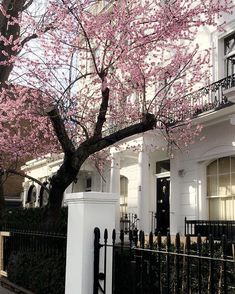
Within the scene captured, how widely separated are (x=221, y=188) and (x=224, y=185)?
0.18 meters

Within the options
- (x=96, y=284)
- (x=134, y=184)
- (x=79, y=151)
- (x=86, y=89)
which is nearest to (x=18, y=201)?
(x=134, y=184)

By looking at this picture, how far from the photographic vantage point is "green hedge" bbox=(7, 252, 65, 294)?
732 centimetres

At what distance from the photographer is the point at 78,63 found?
11734mm

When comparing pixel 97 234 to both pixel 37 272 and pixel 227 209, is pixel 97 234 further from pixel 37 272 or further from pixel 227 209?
pixel 227 209

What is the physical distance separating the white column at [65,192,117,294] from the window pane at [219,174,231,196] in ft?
33.2

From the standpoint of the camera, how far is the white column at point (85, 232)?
5.85 meters

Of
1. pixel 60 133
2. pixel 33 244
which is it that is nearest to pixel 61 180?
pixel 60 133

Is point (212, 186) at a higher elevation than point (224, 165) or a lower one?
lower

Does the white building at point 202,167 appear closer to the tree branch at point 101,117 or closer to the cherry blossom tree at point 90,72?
the cherry blossom tree at point 90,72

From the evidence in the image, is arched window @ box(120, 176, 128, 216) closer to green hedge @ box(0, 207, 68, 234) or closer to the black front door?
the black front door

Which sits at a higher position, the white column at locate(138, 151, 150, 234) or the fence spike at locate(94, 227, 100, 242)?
the white column at locate(138, 151, 150, 234)

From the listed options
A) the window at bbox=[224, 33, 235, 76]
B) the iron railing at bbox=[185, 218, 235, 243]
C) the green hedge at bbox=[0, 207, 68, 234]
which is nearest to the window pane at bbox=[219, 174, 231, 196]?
the iron railing at bbox=[185, 218, 235, 243]

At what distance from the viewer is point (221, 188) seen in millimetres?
15930

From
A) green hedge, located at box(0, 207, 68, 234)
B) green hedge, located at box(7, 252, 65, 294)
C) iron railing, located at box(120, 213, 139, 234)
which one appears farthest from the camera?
iron railing, located at box(120, 213, 139, 234)
